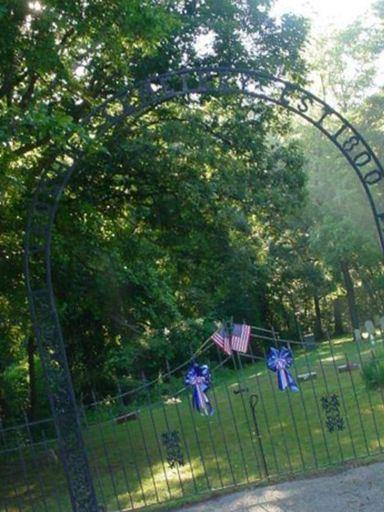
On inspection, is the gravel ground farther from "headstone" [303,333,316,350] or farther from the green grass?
"headstone" [303,333,316,350]

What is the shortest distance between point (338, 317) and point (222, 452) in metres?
38.8

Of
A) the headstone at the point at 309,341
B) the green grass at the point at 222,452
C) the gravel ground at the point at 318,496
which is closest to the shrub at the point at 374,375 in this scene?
the green grass at the point at 222,452

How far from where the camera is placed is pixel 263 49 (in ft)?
43.7

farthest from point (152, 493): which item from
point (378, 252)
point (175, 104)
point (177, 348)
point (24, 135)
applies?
point (378, 252)

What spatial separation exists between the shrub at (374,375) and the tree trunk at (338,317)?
3457cm

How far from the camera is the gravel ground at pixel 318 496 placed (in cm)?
660

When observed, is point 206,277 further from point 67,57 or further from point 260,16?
point 67,57

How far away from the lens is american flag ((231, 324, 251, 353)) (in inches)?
323

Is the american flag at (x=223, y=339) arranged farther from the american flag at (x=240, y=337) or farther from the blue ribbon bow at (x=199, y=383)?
the blue ribbon bow at (x=199, y=383)

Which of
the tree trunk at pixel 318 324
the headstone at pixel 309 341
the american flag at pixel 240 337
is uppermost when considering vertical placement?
the american flag at pixel 240 337

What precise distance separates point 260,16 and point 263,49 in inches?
24.2

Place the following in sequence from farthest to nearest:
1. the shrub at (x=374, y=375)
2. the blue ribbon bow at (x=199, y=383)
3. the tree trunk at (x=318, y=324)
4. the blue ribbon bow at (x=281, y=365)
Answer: the tree trunk at (x=318, y=324) → the shrub at (x=374, y=375) → the blue ribbon bow at (x=281, y=365) → the blue ribbon bow at (x=199, y=383)

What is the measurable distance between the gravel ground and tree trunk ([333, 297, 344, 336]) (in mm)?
41457

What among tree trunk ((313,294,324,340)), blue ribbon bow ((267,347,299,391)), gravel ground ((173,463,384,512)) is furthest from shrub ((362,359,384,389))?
tree trunk ((313,294,324,340))
